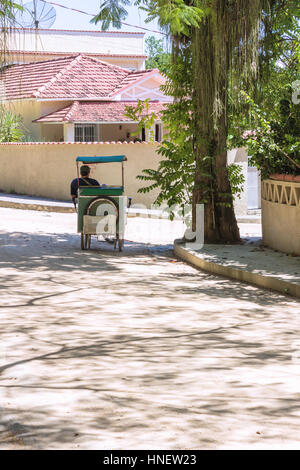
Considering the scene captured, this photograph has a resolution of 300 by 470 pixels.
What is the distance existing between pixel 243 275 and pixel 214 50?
397 cm

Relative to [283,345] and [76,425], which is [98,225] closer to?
[283,345]

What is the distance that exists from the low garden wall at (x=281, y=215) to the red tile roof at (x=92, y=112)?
66.6 feet

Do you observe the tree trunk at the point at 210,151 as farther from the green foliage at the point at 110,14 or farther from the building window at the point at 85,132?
the building window at the point at 85,132

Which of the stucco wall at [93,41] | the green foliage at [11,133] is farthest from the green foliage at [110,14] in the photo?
the stucco wall at [93,41]

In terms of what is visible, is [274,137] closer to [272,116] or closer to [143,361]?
[272,116]

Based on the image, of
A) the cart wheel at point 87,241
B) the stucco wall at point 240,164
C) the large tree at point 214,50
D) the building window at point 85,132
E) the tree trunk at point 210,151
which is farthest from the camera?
the building window at point 85,132

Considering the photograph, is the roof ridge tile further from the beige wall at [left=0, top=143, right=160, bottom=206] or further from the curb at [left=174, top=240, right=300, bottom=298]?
the curb at [left=174, top=240, right=300, bottom=298]

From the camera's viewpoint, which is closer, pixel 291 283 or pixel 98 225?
pixel 291 283

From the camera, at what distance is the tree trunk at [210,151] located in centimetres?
1292

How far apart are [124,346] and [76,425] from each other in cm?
230

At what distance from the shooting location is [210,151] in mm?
14336

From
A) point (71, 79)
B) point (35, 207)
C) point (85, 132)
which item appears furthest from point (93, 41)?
point (35, 207)

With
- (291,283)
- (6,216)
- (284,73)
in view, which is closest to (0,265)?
(291,283)

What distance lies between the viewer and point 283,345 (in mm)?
7270
